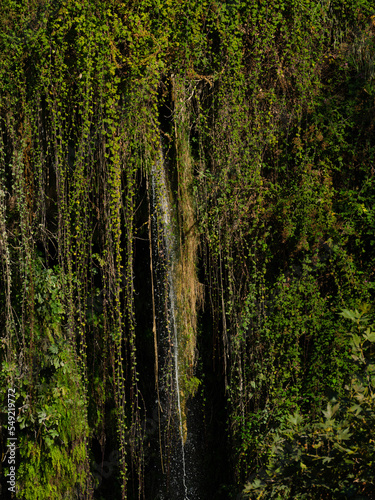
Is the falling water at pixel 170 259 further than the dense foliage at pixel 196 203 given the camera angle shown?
Yes

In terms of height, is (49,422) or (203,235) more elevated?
(203,235)

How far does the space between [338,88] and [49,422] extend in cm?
321

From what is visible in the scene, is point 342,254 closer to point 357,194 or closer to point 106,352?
point 357,194

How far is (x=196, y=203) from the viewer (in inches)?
172

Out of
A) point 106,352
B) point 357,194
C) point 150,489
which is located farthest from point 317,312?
point 150,489

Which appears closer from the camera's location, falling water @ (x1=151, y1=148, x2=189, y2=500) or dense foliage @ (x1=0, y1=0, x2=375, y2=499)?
dense foliage @ (x1=0, y1=0, x2=375, y2=499)

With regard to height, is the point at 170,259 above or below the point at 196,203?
below

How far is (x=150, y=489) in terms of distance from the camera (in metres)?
4.62

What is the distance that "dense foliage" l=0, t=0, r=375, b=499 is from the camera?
3.98 metres

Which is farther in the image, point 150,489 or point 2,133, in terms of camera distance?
point 150,489

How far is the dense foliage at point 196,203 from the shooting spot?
398cm

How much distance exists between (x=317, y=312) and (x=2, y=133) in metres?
2.54

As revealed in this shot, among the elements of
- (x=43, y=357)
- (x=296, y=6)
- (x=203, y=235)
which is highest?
(x=296, y=6)

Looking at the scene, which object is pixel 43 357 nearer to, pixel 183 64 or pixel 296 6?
pixel 183 64
